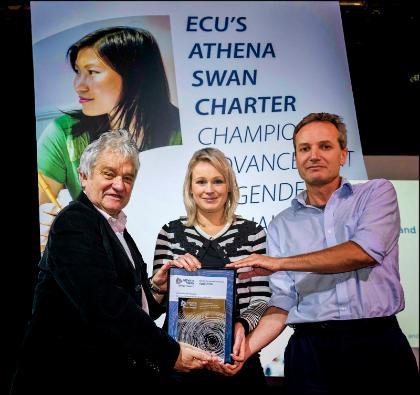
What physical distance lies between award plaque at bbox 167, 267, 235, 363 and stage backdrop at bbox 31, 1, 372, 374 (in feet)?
1.49

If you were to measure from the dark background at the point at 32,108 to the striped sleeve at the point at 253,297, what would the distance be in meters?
1.31

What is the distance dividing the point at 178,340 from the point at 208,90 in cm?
155

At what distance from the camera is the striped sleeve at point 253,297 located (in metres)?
3.03

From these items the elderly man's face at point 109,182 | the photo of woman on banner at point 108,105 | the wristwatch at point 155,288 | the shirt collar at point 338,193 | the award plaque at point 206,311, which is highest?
the photo of woman on banner at point 108,105

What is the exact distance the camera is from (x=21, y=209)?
11.8 feet

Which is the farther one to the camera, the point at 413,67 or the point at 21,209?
the point at 413,67

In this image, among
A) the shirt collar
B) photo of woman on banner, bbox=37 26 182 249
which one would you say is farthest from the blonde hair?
the shirt collar

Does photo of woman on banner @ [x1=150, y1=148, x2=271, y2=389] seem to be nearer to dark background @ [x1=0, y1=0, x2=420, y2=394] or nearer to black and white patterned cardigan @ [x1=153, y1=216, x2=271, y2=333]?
black and white patterned cardigan @ [x1=153, y1=216, x2=271, y2=333]

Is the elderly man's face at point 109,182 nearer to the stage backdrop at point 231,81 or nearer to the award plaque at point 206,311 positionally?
the stage backdrop at point 231,81

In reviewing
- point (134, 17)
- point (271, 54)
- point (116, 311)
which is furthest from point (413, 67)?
point (116, 311)

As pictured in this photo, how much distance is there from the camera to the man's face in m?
3.19

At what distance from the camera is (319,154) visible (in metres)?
3.20

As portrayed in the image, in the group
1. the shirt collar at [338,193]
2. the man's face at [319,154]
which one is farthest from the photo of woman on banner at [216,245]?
the man's face at [319,154]

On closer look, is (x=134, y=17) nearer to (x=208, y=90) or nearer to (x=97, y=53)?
(x=97, y=53)
